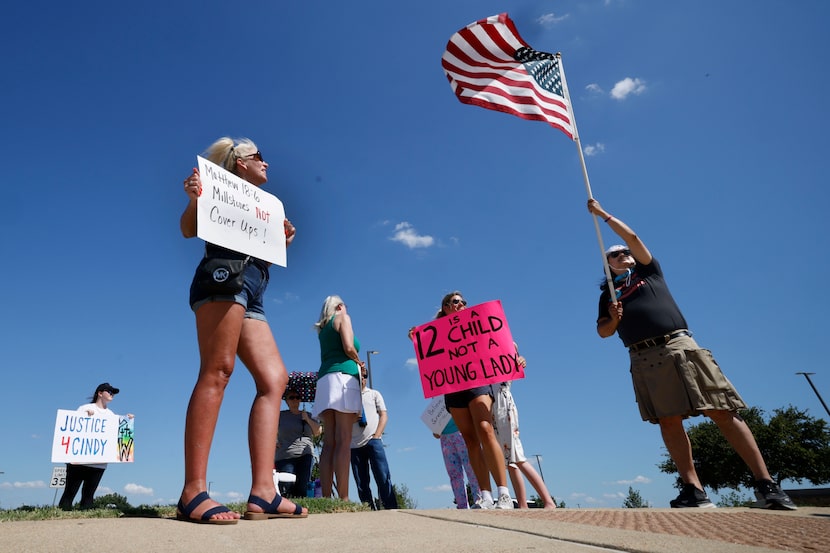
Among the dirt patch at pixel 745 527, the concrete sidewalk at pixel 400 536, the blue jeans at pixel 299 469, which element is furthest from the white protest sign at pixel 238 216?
the blue jeans at pixel 299 469

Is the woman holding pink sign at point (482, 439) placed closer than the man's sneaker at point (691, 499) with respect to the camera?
No

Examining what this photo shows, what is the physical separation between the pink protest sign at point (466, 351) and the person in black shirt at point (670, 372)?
3.84 feet

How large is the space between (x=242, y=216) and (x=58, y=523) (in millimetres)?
1822

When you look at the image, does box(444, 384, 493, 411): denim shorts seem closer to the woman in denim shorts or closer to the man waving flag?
the woman in denim shorts

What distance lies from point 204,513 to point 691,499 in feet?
12.4

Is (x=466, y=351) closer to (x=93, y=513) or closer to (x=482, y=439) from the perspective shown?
(x=482, y=439)

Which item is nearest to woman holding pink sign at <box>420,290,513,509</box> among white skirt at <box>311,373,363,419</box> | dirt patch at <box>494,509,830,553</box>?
white skirt at <box>311,373,363,419</box>

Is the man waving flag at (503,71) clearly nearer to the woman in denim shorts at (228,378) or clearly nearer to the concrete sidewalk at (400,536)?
the woman in denim shorts at (228,378)

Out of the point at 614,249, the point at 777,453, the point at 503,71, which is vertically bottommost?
the point at 777,453

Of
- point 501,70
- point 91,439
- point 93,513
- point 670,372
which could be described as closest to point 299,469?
point 91,439

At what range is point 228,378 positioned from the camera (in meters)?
2.81

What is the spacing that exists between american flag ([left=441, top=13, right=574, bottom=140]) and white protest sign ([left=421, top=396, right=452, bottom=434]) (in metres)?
4.07

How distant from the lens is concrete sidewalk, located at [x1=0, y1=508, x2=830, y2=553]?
5.74 ft

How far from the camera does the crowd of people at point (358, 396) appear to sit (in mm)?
2760
